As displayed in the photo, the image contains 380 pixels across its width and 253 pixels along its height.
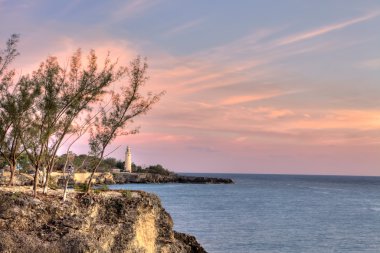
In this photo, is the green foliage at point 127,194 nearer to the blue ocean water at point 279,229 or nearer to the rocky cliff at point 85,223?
the rocky cliff at point 85,223

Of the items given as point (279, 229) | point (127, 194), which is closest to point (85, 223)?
point (127, 194)

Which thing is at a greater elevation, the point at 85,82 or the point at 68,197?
the point at 85,82

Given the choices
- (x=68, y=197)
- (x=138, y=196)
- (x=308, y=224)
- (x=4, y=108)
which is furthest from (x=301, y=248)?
(x=4, y=108)

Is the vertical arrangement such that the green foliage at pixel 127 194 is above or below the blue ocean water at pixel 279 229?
above

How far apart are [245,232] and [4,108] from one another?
31019mm

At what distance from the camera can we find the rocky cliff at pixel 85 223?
23219mm

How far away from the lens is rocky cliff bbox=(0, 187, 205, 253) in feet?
76.2

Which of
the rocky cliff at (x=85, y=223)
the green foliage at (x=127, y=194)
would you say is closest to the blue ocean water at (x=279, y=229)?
the rocky cliff at (x=85, y=223)

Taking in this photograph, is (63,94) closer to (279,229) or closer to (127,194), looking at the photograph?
(127,194)

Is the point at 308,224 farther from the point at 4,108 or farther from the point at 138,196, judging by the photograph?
the point at 4,108

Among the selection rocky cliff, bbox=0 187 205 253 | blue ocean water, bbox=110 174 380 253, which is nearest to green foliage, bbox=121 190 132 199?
rocky cliff, bbox=0 187 205 253

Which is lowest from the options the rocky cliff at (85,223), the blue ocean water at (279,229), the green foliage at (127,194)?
the blue ocean water at (279,229)

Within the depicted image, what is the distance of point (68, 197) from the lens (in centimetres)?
2677

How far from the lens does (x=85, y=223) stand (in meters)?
25.0
